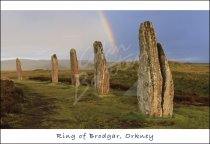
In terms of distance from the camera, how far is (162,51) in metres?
23.1

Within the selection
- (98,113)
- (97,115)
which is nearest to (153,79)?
(97,115)

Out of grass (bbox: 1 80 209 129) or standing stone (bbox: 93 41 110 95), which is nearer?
grass (bbox: 1 80 209 129)

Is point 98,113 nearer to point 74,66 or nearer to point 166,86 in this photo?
point 166,86

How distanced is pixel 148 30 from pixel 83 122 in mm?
6017

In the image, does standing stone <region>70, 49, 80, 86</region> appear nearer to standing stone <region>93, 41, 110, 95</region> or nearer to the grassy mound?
the grassy mound

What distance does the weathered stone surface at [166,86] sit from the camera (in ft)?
73.7

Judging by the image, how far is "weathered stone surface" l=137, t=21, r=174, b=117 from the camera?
876 inches

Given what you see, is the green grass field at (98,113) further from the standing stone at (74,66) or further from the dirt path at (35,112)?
the standing stone at (74,66)

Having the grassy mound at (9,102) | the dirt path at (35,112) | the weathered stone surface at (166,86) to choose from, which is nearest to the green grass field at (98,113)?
the dirt path at (35,112)

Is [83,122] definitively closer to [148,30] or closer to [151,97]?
[151,97]

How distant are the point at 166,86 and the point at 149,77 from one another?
1.05 metres

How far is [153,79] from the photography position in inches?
873

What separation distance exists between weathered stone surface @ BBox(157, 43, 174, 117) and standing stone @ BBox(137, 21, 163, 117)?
27cm

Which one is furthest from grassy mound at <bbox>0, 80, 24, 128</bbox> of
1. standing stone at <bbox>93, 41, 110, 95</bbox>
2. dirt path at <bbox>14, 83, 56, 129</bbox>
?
standing stone at <bbox>93, 41, 110, 95</bbox>
